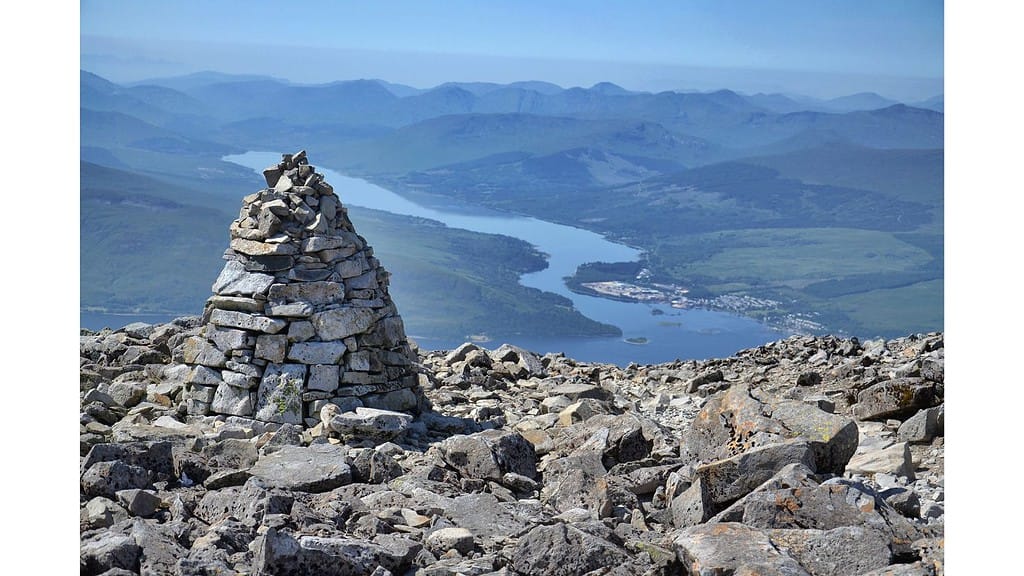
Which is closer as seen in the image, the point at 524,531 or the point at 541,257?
the point at 524,531

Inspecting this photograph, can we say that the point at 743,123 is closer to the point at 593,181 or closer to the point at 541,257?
the point at 593,181

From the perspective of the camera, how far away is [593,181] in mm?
124812

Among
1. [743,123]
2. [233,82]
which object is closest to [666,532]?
[233,82]

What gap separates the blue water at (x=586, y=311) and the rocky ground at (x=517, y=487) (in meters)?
4.41

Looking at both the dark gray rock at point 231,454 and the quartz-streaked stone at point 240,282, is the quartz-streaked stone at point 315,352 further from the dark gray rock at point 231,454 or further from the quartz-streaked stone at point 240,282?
the dark gray rock at point 231,454

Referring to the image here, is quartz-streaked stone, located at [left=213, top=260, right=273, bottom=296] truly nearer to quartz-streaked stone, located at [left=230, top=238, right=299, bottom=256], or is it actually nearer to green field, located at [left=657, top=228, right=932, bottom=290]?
quartz-streaked stone, located at [left=230, top=238, right=299, bottom=256]

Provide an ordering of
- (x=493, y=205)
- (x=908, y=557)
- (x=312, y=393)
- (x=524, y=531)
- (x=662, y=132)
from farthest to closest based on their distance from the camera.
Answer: (x=662, y=132) < (x=493, y=205) < (x=312, y=393) < (x=524, y=531) < (x=908, y=557)

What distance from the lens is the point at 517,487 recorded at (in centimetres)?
720

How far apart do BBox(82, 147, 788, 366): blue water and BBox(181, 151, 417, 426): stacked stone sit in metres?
1.94

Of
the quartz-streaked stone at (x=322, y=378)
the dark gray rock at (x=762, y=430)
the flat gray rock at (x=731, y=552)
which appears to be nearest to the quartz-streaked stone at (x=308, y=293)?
the quartz-streaked stone at (x=322, y=378)

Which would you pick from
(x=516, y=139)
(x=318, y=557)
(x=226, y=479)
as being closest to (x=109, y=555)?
(x=318, y=557)

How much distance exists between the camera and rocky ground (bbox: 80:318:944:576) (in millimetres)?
4758
